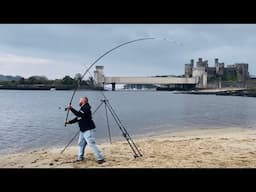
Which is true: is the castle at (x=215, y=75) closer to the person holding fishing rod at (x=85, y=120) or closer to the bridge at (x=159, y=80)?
the bridge at (x=159, y=80)

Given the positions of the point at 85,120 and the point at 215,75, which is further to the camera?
the point at 215,75

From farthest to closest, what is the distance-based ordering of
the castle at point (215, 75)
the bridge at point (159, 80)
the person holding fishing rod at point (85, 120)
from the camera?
the castle at point (215, 75), the bridge at point (159, 80), the person holding fishing rod at point (85, 120)

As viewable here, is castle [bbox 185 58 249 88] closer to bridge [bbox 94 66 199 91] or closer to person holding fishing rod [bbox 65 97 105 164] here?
bridge [bbox 94 66 199 91]

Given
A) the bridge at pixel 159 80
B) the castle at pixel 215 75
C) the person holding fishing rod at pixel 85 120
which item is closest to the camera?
the person holding fishing rod at pixel 85 120

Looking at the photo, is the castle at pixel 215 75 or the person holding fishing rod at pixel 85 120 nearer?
the person holding fishing rod at pixel 85 120

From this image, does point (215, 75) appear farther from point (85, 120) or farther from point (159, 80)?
point (85, 120)

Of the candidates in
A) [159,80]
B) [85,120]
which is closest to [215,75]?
[159,80]

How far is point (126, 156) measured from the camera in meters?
8.36

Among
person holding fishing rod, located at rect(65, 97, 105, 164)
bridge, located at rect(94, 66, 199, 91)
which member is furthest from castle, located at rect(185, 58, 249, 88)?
person holding fishing rod, located at rect(65, 97, 105, 164)

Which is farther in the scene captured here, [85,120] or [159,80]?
[159,80]

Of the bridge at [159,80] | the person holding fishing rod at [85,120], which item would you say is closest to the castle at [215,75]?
the bridge at [159,80]

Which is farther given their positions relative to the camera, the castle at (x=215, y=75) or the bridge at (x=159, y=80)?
the castle at (x=215, y=75)
